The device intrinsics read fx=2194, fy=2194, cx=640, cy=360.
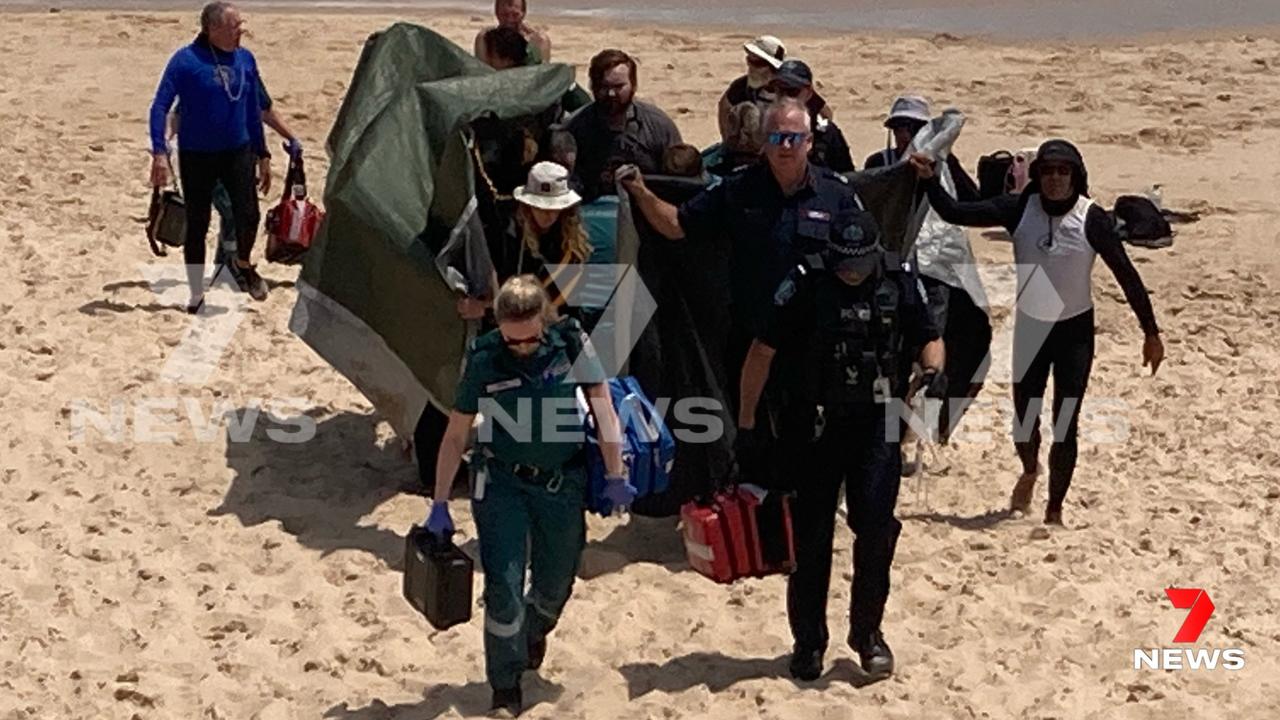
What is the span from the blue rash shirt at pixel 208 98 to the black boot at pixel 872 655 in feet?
17.2

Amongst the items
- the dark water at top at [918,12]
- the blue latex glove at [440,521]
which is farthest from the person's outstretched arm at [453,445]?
the dark water at top at [918,12]

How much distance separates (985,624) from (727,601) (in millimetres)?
970

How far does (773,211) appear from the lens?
7.32 metres

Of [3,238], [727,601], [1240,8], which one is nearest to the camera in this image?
[727,601]

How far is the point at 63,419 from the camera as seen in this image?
998cm

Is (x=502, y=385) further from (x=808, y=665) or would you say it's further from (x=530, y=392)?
(x=808, y=665)

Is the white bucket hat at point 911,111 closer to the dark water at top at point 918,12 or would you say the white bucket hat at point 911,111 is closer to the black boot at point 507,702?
the black boot at point 507,702

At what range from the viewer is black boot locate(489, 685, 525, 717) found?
23.6ft

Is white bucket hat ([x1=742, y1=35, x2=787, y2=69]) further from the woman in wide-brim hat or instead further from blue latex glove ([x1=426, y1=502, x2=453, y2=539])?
blue latex glove ([x1=426, y1=502, x2=453, y2=539])

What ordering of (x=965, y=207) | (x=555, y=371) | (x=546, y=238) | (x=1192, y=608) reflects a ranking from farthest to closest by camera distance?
(x=965, y=207)
(x=1192, y=608)
(x=546, y=238)
(x=555, y=371)

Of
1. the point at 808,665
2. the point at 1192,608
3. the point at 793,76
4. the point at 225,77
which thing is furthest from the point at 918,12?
the point at 808,665

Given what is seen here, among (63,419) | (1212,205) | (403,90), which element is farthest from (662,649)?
(1212,205)

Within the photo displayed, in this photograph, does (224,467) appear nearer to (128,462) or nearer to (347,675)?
(128,462)

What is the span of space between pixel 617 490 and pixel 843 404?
0.81 meters
